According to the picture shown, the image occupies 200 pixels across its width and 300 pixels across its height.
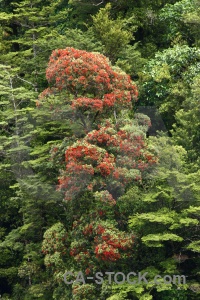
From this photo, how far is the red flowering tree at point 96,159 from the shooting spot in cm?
→ 1437

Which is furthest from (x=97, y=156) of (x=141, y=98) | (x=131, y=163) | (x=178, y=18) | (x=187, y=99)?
(x=178, y=18)

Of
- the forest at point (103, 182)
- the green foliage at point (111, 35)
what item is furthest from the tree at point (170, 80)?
the green foliage at point (111, 35)

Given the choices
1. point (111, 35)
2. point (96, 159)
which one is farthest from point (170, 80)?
point (96, 159)

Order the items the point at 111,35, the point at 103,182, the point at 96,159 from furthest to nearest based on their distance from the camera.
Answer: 1. the point at 111,35
2. the point at 103,182
3. the point at 96,159

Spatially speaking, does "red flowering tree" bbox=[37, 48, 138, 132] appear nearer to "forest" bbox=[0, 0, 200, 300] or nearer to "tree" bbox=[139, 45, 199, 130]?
"forest" bbox=[0, 0, 200, 300]

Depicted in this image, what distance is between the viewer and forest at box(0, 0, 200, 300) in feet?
47.5

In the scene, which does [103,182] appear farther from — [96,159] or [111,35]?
[111,35]

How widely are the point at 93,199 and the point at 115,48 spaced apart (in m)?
7.03

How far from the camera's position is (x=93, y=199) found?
1505 centimetres

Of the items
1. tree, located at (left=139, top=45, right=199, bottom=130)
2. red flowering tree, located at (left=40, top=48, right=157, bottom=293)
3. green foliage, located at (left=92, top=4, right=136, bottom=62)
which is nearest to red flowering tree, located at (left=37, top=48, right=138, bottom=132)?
red flowering tree, located at (left=40, top=48, right=157, bottom=293)

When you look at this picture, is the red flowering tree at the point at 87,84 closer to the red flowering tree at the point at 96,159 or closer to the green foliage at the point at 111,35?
the red flowering tree at the point at 96,159

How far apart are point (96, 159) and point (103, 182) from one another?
0.56 metres

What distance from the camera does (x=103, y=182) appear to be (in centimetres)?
1452

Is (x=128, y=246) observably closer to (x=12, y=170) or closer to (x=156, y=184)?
(x=156, y=184)
